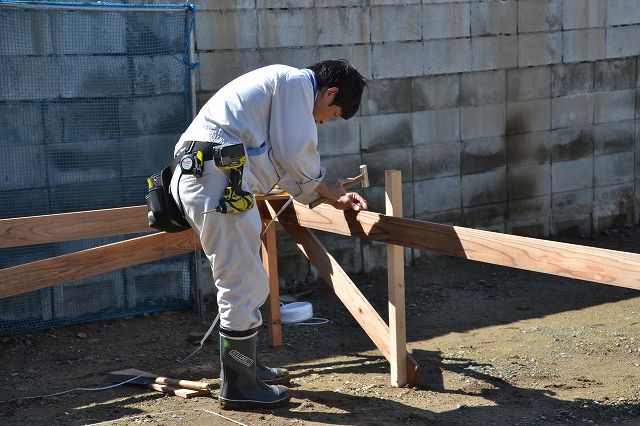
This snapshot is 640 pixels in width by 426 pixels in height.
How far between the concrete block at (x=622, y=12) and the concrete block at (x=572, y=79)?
1.54ft

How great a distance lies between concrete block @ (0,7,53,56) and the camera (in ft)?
19.4

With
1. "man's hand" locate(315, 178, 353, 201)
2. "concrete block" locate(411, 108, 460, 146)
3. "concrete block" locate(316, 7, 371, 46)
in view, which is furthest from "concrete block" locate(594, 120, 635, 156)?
"man's hand" locate(315, 178, 353, 201)

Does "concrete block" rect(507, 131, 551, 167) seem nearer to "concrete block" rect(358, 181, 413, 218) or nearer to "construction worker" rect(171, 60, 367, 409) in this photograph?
"concrete block" rect(358, 181, 413, 218)

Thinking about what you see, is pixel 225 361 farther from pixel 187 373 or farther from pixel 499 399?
pixel 499 399

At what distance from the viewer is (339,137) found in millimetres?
7156

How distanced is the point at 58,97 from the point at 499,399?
337 cm

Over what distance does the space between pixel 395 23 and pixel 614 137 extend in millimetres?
2527

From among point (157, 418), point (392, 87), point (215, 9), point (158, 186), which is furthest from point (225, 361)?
point (392, 87)

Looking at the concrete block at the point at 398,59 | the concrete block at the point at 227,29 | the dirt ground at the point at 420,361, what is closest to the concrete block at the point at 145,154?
the concrete block at the point at 227,29

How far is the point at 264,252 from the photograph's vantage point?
5777mm

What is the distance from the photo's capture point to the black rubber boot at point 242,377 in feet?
14.7

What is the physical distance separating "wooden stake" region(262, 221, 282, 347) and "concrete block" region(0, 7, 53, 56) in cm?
186

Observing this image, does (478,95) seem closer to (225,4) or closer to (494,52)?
(494,52)

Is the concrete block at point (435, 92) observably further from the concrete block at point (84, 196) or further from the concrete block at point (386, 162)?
the concrete block at point (84, 196)
